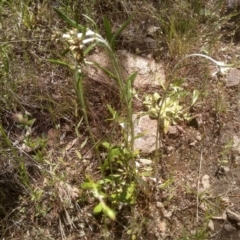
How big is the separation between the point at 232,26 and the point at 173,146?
0.98m

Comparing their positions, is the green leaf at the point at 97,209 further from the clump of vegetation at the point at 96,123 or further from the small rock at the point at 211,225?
the small rock at the point at 211,225

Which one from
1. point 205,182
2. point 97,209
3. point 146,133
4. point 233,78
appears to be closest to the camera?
point 97,209

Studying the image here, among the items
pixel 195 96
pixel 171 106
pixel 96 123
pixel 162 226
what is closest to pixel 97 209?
pixel 162 226

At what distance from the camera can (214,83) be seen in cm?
210

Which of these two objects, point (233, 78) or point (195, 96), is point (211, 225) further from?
point (233, 78)

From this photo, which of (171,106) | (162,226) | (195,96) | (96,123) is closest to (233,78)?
(195,96)

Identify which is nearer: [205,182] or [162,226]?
[162,226]

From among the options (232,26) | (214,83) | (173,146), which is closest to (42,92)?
Answer: (173,146)

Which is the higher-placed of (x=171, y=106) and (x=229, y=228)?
(x=171, y=106)

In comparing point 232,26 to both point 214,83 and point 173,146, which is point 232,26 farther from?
point 173,146

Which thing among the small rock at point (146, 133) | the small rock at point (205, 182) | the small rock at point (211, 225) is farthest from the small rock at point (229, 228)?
the small rock at point (146, 133)

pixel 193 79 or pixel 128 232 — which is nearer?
pixel 128 232

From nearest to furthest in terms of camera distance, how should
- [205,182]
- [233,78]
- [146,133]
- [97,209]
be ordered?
[97,209] < [205,182] < [146,133] < [233,78]

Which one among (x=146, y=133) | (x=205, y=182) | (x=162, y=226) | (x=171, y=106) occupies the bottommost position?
(x=162, y=226)
